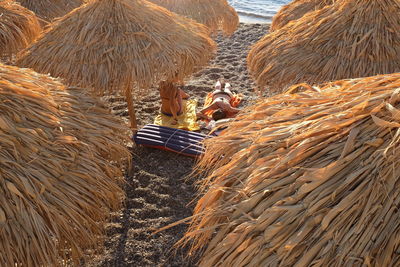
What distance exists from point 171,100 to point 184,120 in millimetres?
252

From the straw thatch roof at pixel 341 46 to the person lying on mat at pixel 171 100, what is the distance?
131cm

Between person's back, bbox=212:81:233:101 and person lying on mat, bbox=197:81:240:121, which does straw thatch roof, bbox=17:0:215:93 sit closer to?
person lying on mat, bbox=197:81:240:121

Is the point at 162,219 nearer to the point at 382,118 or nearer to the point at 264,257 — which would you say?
the point at 264,257

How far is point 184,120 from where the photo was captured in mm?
4309

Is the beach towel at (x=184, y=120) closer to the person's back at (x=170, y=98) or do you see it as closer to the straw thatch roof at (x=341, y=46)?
the person's back at (x=170, y=98)

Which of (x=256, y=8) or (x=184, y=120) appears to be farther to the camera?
(x=256, y=8)

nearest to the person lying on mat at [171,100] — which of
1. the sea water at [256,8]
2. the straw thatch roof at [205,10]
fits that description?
the straw thatch roof at [205,10]

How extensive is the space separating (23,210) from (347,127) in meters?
1.24

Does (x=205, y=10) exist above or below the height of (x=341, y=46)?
above

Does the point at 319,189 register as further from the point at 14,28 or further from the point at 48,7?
the point at 48,7

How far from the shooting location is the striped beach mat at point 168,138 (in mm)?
3736

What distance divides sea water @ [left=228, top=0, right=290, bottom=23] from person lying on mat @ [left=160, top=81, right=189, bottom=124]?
5228mm

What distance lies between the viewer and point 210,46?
3.66 m

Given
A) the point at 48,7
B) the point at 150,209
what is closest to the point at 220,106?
the point at 150,209
